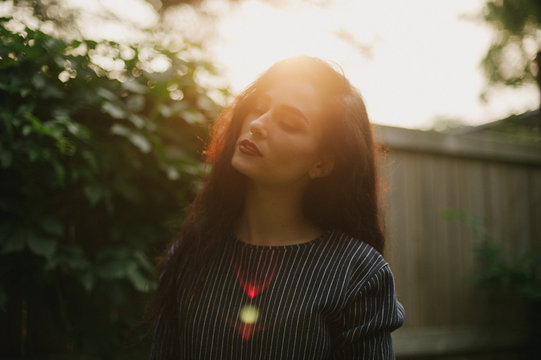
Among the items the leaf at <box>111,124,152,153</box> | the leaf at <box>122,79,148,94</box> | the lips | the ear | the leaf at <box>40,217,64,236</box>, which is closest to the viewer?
the lips

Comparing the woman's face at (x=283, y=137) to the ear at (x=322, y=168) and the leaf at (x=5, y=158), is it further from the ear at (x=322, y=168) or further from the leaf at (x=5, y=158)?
the leaf at (x=5, y=158)

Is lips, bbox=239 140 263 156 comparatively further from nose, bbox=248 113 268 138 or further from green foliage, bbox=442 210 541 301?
green foliage, bbox=442 210 541 301

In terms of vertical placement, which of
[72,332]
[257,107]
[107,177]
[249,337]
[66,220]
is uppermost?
[257,107]

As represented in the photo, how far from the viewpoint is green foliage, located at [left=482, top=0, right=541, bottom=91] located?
759 cm

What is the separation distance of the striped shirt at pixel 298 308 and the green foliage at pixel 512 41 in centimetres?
762

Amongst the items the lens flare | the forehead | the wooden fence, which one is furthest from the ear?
the wooden fence

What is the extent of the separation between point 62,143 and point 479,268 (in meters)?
3.63

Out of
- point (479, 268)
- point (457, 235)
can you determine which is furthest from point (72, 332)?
point (479, 268)

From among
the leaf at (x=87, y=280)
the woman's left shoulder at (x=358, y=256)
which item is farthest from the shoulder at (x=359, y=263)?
the leaf at (x=87, y=280)

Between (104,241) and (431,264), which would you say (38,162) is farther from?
(431,264)

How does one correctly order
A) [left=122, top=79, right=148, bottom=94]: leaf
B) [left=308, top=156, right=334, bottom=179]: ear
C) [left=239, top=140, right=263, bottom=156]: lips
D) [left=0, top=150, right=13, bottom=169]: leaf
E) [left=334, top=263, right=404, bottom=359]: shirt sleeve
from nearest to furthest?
[left=334, top=263, right=404, bottom=359]: shirt sleeve, [left=239, top=140, right=263, bottom=156]: lips, [left=308, top=156, right=334, bottom=179]: ear, [left=0, top=150, right=13, bottom=169]: leaf, [left=122, top=79, right=148, bottom=94]: leaf

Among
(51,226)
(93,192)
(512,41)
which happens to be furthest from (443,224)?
(512,41)

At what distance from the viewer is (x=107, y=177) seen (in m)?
2.05

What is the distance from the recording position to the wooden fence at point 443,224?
368 cm
